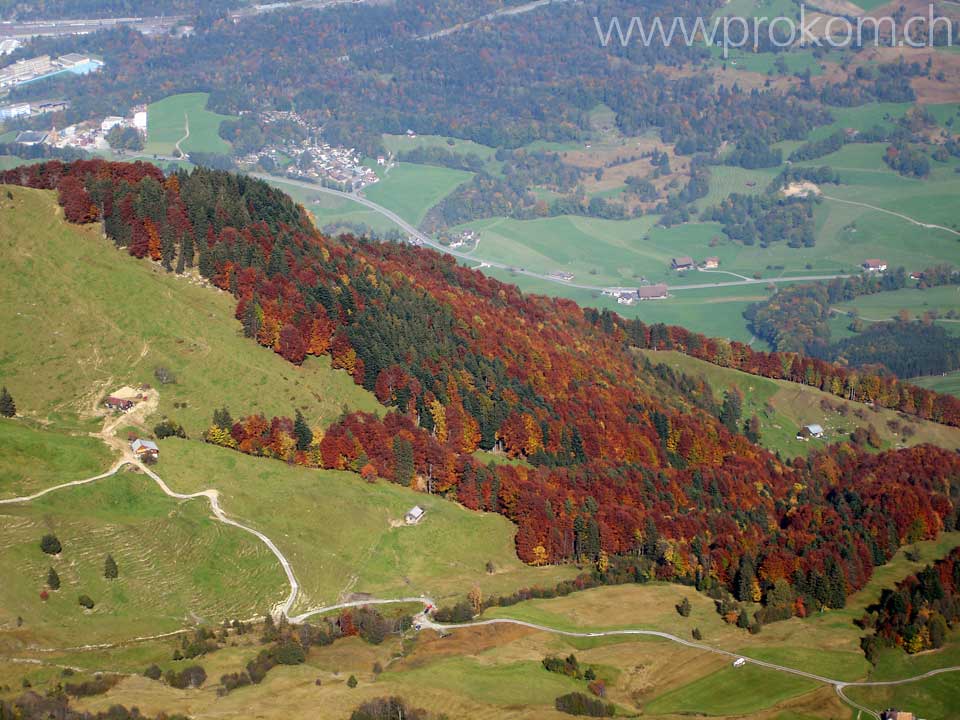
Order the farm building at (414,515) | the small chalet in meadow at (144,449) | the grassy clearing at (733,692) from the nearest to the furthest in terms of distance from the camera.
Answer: the grassy clearing at (733,692) < the small chalet in meadow at (144,449) < the farm building at (414,515)

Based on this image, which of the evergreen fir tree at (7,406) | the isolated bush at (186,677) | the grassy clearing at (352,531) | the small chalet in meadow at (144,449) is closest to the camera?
the isolated bush at (186,677)

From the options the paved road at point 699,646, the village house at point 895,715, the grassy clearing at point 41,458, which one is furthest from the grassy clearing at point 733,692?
the grassy clearing at point 41,458

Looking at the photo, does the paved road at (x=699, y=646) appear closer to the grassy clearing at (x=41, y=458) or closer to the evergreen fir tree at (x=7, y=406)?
the grassy clearing at (x=41, y=458)

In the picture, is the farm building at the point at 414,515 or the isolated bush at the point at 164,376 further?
the isolated bush at the point at 164,376

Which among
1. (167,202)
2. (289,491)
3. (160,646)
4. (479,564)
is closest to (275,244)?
(167,202)

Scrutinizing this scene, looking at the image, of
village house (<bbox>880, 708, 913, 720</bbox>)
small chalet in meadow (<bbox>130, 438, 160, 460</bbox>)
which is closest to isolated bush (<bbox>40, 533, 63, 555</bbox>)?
small chalet in meadow (<bbox>130, 438, 160, 460</bbox>)

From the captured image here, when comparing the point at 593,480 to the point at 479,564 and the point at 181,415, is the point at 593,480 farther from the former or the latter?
the point at 181,415
